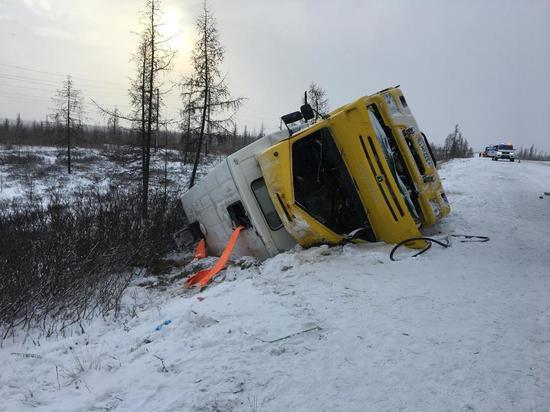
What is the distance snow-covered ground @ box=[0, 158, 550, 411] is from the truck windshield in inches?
36.0

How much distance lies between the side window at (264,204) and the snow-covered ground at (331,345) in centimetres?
124

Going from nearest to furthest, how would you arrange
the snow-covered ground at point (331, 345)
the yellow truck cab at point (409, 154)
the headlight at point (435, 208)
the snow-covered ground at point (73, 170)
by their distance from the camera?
the snow-covered ground at point (331, 345), the yellow truck cab at point (409, 154), the headlight at point (435, 208), the snow-covered ground at point (73, 170)

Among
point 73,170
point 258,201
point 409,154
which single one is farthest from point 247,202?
point 73,170

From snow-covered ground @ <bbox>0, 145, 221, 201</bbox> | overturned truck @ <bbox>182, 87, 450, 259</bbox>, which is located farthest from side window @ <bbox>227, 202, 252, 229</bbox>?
snow-covered ground @ <bbox>0, 145, 221, 201</bbox>

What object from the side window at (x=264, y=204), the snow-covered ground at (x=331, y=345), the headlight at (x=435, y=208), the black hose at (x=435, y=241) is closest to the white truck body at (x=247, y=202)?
the side window at (x=264, y=204)

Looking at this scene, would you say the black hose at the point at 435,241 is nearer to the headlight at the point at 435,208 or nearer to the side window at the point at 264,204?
the headlight at the point at 435,208

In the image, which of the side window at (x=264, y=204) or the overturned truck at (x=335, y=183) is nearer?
the overturned truck at (x=335, y=183)

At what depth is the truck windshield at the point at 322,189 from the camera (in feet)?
20.6

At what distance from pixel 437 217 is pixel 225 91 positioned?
46.0ft

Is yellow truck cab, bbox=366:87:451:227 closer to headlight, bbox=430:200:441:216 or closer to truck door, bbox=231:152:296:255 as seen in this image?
headlight, bbox=430:200:441:216

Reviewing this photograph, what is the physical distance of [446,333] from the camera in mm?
3285

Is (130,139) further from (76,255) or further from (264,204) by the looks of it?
(264,204)

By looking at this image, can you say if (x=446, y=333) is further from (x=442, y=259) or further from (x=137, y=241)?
(x=137, y=241)

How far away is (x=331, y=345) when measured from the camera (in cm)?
325
